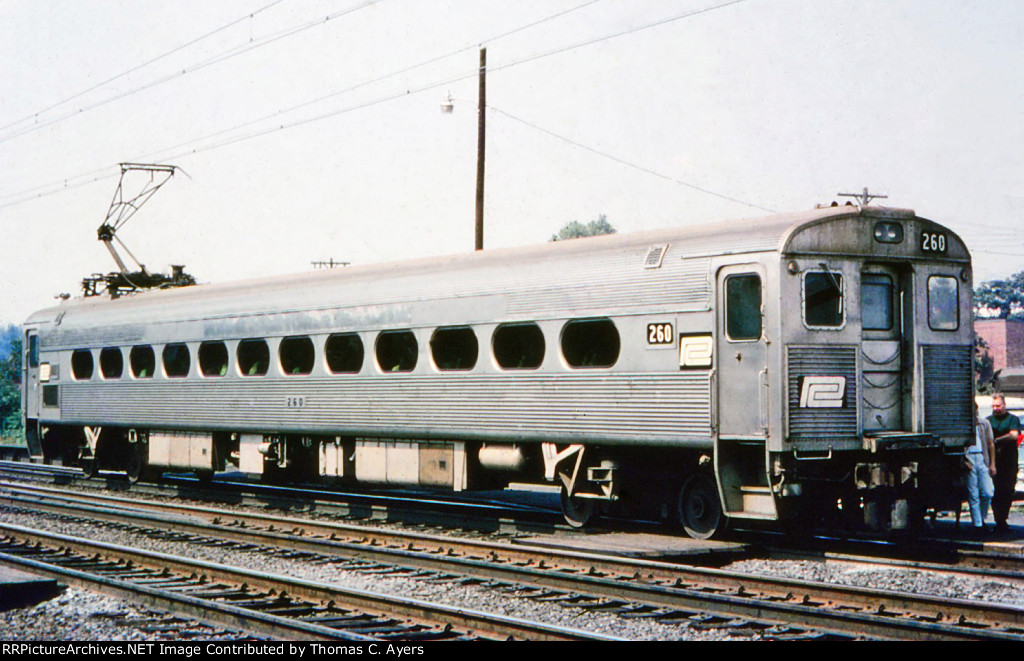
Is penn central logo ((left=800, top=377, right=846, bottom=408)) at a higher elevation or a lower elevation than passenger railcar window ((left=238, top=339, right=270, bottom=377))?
lower

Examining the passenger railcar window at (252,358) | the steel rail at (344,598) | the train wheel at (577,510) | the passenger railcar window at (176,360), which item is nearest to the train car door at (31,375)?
the passenger railcar window at (176,360)

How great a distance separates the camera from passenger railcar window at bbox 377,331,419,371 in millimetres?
15928

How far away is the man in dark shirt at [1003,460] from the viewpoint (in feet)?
47.6

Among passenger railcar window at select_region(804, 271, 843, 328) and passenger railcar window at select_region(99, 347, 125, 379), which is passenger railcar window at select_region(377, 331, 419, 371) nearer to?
passenger railcar window at select_region(804, 271, 843, 328)

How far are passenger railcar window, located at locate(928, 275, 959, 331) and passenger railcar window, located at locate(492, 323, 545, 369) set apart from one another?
14.1ft

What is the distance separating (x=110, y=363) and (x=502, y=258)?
10.6 m

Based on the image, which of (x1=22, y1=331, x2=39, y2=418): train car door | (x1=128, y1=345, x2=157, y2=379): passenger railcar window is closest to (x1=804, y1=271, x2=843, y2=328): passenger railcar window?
(x1=128, y1=345, x2=157, y2=379): passenger railcar window

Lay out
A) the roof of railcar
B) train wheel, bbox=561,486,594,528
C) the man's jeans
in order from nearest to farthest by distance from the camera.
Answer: the roof of railcar → train wheel, bbox=561,486,594,528 → the man's jeans

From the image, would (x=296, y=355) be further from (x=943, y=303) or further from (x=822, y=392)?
(x=943, y=303)

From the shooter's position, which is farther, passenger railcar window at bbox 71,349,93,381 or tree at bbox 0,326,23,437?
tree at bbox 0,326,23,437

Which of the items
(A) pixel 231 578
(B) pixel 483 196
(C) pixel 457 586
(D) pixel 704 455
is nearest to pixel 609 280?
(D) pixel 704 455

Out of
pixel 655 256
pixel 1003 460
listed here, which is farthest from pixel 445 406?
pixel 1003 460

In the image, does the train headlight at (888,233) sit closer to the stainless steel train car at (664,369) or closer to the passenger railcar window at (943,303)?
the stainless steel train car at (664,369)

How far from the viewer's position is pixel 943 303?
12.7 m
